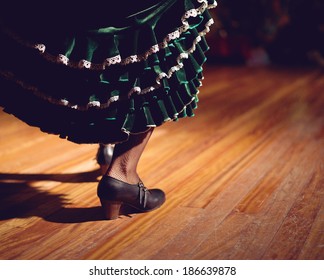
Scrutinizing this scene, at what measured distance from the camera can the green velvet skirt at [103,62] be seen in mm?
1123

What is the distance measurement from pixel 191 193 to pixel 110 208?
0.97 ft

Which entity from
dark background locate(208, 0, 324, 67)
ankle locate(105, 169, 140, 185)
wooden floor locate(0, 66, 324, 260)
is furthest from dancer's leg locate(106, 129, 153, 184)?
dark background locate(208, 0, 324, 67)

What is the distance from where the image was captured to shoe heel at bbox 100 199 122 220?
125 cm

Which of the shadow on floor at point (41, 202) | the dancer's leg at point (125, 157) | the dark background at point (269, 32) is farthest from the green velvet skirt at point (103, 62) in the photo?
the dark background at point (269, 32)

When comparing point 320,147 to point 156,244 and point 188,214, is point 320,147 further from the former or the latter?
point 156,244

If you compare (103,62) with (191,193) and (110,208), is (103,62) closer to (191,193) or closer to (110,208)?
(110,208)

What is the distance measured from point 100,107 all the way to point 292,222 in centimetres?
56

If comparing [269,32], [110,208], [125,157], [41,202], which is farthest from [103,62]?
[269,32]

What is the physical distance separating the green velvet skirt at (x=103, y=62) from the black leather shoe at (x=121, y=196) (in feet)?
0.40

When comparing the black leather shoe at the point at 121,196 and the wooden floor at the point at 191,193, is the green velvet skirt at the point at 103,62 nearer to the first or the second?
the black leather shoe at the point at 121,196

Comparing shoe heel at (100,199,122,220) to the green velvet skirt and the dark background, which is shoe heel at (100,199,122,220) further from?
the dark background

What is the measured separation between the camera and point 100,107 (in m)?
1.17

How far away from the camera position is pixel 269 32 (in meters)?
4.64
